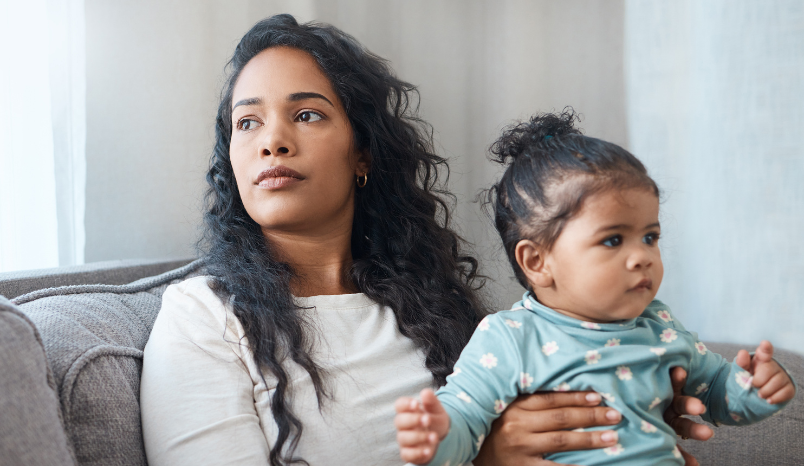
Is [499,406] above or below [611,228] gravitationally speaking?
below

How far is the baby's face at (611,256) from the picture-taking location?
0.77 m

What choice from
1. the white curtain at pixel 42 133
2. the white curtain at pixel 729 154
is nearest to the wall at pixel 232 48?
the white curtain at pixel 42 133

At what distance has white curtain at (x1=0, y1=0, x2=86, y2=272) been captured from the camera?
142 centimetres

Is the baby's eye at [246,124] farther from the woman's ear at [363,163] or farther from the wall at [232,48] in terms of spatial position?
the wall at [232,48]

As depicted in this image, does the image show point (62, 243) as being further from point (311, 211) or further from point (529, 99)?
point (529, 99)

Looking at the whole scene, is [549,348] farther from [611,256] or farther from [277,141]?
[277,141]

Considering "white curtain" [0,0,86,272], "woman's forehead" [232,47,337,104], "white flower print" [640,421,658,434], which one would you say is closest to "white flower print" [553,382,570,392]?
"white flower print" [640,421,658,434]

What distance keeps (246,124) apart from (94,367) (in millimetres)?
544

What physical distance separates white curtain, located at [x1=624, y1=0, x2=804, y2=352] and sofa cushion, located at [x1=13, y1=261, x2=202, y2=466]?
4.31 ft

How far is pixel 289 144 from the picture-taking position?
1088 millimetres

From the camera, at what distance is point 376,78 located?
1285 mm

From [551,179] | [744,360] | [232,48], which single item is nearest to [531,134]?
[551,179]

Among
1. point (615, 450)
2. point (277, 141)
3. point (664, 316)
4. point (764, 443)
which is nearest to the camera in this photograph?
point (615, 450)

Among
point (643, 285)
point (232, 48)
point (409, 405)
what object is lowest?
point (409, 405)
